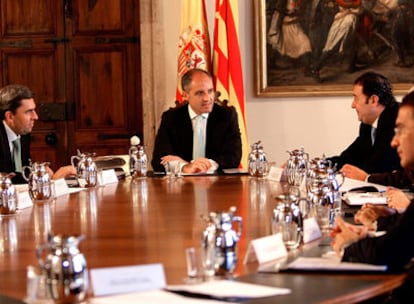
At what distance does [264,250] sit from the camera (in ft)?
9.37

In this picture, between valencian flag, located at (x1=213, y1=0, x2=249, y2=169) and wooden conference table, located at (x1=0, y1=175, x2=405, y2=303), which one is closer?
wooden conference table, located at (x1=0, y1=175, x2=405, y2=303)

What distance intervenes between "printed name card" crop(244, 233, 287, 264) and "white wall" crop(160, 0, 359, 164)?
4940 millimetres

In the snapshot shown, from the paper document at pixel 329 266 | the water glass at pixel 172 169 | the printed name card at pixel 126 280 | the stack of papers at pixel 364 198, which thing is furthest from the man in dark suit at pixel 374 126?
the printed name card at pixel 126 280

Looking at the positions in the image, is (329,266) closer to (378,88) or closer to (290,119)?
(378,88)

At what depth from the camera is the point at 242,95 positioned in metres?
7.58

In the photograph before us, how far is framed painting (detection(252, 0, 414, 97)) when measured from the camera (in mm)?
7590

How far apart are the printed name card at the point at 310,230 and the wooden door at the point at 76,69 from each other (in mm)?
5023

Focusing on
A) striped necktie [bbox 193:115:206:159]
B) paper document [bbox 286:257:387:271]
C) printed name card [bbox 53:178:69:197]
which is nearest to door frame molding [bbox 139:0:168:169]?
striped necktie [bbox 193:115:206:159]

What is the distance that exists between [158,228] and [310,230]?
2.37 ft

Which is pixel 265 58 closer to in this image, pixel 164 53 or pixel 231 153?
pixel 164 53

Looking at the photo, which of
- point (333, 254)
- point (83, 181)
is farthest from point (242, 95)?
point (333, 254)

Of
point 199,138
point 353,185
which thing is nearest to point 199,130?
point 199,138

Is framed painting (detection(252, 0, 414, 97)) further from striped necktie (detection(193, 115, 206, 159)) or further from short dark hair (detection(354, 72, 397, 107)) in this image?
short dark hair (detection(354, 72, 397, 107))

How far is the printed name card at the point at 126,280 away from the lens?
2.35 metres
